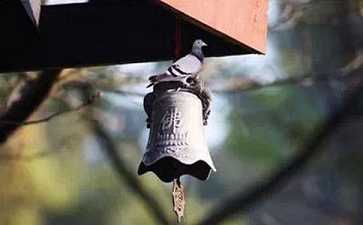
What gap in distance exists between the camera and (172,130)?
1571mm

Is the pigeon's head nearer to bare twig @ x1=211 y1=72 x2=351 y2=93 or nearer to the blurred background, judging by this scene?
the blurred background

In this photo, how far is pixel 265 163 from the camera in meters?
3.26

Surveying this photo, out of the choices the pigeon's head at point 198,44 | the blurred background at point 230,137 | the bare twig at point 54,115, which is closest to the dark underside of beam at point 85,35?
the pigeon's head at point 198,44

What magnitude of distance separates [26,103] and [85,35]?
150 cm

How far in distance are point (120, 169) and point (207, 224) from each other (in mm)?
364

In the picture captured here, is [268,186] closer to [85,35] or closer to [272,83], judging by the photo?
[272,83]

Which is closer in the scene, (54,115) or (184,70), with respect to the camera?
(184,70)

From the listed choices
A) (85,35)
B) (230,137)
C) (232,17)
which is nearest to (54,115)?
(230,137)

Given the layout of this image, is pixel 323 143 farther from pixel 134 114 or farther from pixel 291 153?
pixel 134 114

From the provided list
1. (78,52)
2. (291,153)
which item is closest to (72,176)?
(291,153)

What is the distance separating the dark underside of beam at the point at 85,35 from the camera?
6.09 ft

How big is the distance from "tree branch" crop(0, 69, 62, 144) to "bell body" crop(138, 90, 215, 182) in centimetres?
176

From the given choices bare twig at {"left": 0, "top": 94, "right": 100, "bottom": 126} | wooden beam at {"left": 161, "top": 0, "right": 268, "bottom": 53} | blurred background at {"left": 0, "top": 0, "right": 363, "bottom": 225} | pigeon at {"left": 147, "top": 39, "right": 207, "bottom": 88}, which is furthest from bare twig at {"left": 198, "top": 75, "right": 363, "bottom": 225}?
pigeon at {"left": 147, "top": 39, "right": 207, "bottom": 88}

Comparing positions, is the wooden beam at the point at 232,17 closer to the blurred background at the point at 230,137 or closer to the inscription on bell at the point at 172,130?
the inscription on bell at the point at 172,130
